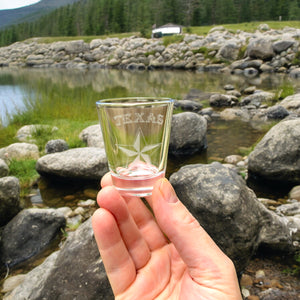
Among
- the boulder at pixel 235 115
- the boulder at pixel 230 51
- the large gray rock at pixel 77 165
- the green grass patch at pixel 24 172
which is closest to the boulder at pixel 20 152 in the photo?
the green grass patch at pixel 24 172

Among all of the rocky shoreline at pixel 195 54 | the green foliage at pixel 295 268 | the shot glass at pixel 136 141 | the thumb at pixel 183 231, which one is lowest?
the rocky shoreline at pixel 195 54

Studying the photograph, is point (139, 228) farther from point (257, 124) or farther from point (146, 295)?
point (257, 124)

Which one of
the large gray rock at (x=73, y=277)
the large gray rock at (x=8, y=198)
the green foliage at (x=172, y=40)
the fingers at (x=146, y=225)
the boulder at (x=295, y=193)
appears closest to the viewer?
the fingers at (x=146, y=225)

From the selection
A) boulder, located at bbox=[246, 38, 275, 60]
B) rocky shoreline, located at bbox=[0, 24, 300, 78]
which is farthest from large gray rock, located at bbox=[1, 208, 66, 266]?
boulder, located at bbox=[246, 38, 275, 60]

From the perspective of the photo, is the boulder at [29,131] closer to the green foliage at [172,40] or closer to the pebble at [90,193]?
the pebble at [90,193]

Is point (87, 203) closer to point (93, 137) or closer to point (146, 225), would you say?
point (93, 137)

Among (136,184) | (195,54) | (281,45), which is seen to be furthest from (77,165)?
(195,54)

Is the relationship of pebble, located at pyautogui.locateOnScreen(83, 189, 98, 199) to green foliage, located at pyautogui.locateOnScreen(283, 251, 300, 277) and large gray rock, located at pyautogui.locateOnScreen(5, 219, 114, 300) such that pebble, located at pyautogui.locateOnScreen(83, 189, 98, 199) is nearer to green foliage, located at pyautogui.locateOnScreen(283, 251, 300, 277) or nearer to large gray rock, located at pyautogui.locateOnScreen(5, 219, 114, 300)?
large gray rock, located at pyautogui.locateOnScreen(5, 219, 114, 300)
